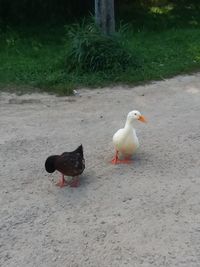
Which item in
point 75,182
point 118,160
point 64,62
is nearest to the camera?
point 75,182

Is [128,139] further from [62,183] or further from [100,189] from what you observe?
[62,183]

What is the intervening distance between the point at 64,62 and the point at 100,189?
165 inches

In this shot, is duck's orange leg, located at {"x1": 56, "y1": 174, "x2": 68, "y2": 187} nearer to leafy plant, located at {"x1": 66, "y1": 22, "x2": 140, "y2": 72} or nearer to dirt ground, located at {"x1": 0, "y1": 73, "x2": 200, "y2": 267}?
dirt ground, located at {"x1": 0, "y1": 73, "x2": 200, "y2": 267}

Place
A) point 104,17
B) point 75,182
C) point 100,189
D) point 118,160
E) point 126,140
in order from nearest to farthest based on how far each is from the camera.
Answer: point 100,189, point 75,182, point 126,140, point 118,160, point 104,17

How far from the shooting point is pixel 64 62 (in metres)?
8.57

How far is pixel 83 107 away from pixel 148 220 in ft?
9.81

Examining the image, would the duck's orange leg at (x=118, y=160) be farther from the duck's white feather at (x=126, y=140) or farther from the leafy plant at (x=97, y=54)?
the leafy plant at (x=97, y=54)

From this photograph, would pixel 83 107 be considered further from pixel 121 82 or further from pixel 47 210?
pixel 47 210

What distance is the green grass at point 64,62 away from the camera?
7969mm

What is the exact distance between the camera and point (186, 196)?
183 inches

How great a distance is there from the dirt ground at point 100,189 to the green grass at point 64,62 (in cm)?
75

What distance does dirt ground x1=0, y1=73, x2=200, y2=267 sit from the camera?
3.92 m

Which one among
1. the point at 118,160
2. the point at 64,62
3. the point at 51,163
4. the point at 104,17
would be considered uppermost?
the point at 104,17

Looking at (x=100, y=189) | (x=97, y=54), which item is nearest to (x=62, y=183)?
(x=100, y=189)
